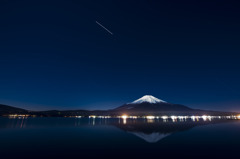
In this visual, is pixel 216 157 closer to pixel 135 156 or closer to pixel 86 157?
pixel 135 156

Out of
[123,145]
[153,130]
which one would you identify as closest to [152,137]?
[123,145]

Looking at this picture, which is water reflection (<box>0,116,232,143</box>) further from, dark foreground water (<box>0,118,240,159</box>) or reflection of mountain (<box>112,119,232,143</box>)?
dark foreground water (<box>0,118,240,159</box>)

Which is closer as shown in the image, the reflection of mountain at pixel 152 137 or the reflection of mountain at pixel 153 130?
the reflection of mountain at pixel 152 137

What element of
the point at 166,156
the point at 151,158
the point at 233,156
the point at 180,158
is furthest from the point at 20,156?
the point at 233,156

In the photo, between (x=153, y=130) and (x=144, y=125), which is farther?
(x=144, y=125)

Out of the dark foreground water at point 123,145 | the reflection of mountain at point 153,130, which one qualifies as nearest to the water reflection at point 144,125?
the reflection of mountain at point 153,130

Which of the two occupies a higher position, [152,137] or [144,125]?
[144,125]

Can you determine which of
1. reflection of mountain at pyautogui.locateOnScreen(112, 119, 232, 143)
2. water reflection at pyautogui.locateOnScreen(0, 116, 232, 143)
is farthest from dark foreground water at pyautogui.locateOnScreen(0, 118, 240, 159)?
water reflection at pyautogui.locateOnScreen(0, 116, 232, 143)

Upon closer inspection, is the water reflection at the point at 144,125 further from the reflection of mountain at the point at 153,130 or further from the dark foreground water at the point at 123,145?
the dark foreground water at the point at 123,145

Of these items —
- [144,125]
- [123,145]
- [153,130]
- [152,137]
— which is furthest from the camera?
[144,125]

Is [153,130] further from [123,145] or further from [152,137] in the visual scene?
[123,145]

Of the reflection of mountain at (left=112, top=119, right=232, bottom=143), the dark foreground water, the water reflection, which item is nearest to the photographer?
the dark foreground water
